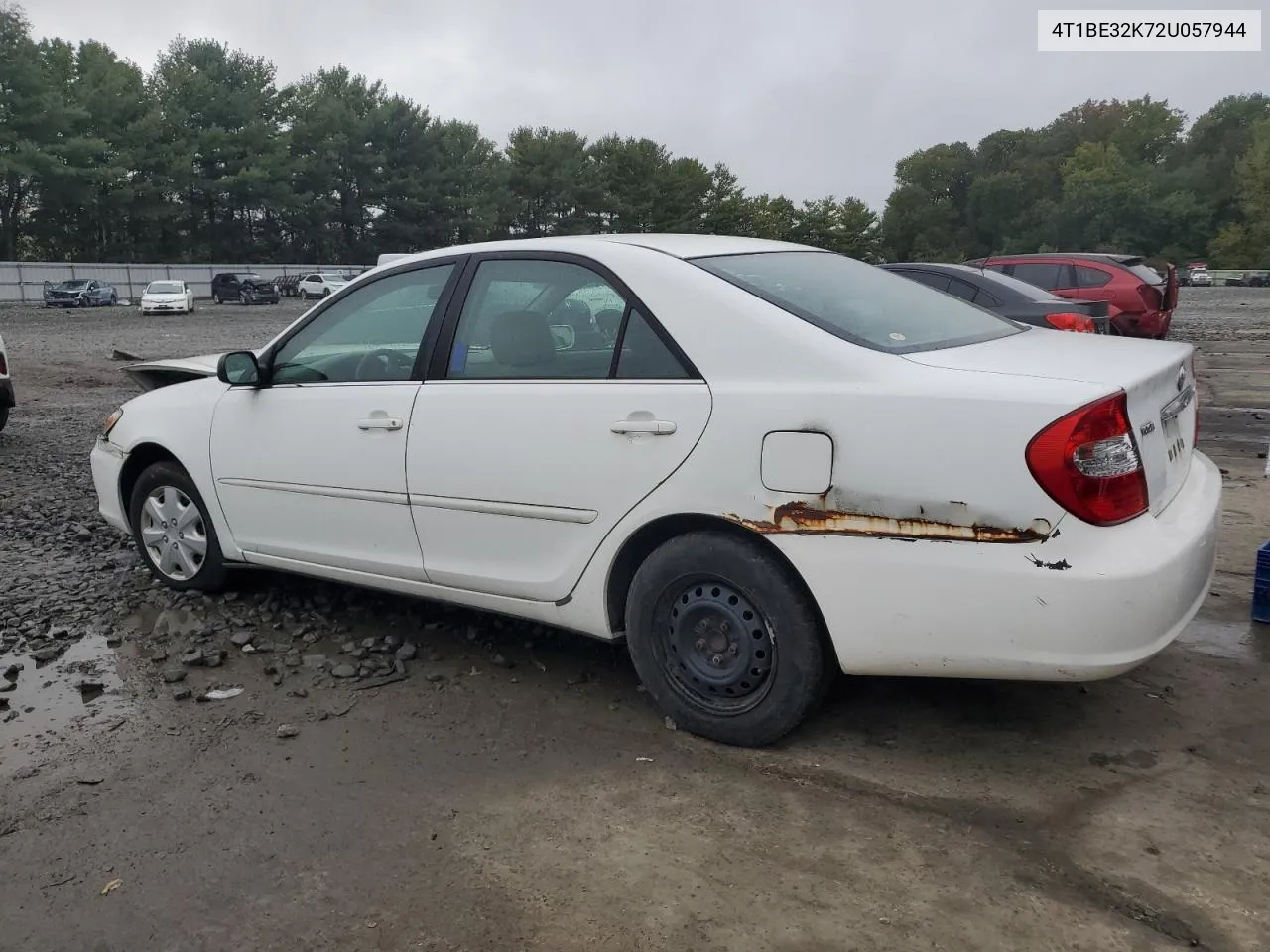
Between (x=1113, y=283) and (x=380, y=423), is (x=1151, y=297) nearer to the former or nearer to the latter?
(x=1113, y=283)

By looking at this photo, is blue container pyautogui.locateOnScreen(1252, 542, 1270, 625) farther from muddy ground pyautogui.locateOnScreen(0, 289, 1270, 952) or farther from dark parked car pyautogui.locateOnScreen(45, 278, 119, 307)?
dark parked car pyautogui.locateOnScreen(45, 278, 119, 307)

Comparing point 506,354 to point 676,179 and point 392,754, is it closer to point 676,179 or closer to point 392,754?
point 392,754

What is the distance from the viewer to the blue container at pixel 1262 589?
434 centimetres

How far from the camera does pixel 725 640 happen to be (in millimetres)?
3375

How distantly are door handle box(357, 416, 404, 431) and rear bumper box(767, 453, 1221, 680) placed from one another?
160 cm

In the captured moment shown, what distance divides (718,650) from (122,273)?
187 ft

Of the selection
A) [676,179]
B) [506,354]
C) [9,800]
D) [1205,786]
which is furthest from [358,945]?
[676,179]

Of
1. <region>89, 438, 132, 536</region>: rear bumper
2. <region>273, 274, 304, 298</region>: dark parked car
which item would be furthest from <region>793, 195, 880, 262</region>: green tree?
<region>89, 438, 132, 536</region>: rear bumper

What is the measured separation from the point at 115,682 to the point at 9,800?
0.91 metres

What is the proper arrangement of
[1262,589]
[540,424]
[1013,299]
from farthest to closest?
1. [1013,299]
2. [1262,589]
3. [540,424]

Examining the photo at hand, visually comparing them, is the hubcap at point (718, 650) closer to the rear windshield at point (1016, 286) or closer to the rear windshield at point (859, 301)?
the rear windshield at point (859, 301)

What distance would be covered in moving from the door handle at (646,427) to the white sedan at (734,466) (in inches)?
0.4

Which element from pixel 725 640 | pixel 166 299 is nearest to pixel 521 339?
pixel 725 640

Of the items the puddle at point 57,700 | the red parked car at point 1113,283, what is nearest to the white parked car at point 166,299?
the red parked car at point 1113,283
